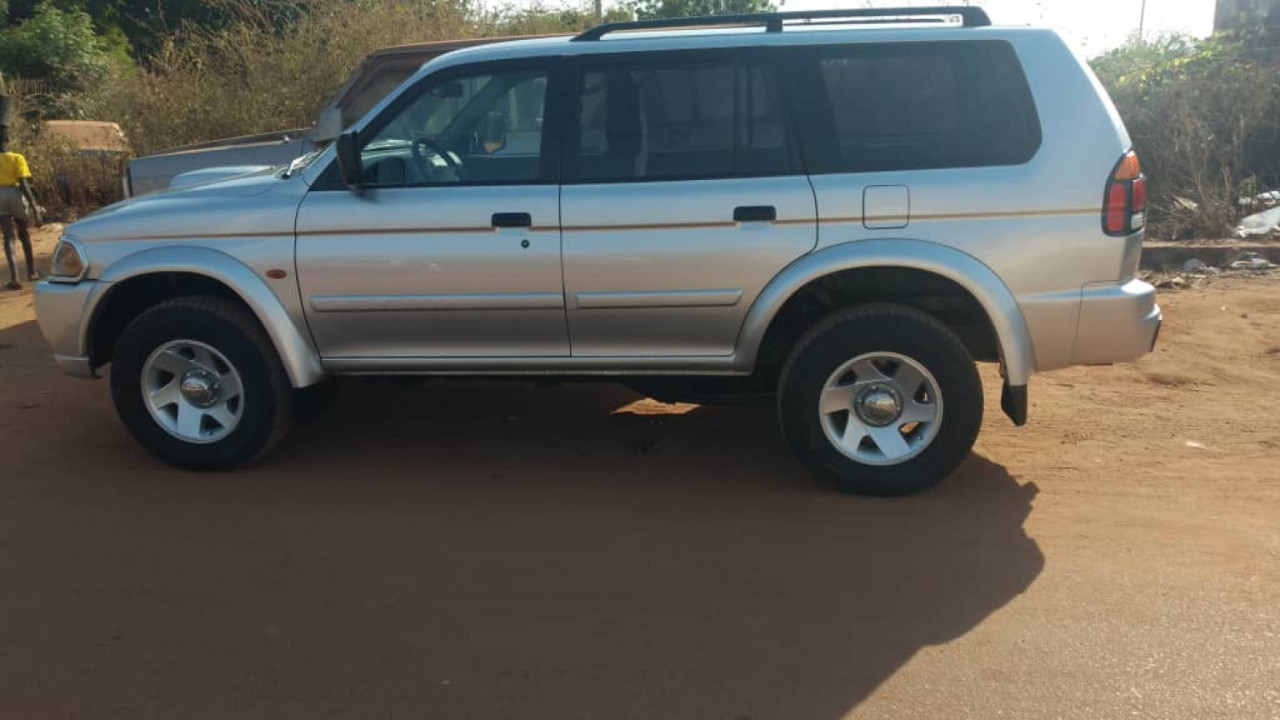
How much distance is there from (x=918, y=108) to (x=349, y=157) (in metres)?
2.50

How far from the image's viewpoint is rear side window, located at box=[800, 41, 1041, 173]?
4637mm

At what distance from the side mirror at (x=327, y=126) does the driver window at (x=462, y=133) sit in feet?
9.85

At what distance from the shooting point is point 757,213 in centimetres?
469

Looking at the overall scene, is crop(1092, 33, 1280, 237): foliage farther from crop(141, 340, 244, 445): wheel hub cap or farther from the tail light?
crop(141, 340, 244, 445): wheel hub cap

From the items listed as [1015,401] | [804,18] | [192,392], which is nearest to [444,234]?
[192,392]

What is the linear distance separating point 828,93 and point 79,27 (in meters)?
26.3

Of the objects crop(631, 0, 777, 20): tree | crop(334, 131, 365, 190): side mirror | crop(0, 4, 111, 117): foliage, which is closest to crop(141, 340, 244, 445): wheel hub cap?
crop(334, 131, 365, 190): side mirror

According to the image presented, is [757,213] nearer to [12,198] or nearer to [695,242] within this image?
[695,242]

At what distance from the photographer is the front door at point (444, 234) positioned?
4.88 m

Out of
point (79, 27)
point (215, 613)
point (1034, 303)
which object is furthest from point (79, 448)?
point (79, 27)

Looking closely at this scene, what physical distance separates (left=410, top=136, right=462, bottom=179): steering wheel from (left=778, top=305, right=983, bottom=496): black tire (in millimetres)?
1751

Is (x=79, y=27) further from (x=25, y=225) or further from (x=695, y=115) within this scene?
(x=695, y=115)

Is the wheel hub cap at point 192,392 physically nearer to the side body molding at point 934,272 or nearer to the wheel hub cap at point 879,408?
the side body molding at point 934,272

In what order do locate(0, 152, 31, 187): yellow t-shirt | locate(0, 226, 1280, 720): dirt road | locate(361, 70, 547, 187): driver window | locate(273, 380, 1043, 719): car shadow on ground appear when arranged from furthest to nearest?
locate(0, 152, 31, 187): yellow t-shirt → locate(361, 70, 547, 187): driver window → locate(273, 380, 1043, 719): car shadow on ground → locate(0, 226, 1280, 720): dirt road
